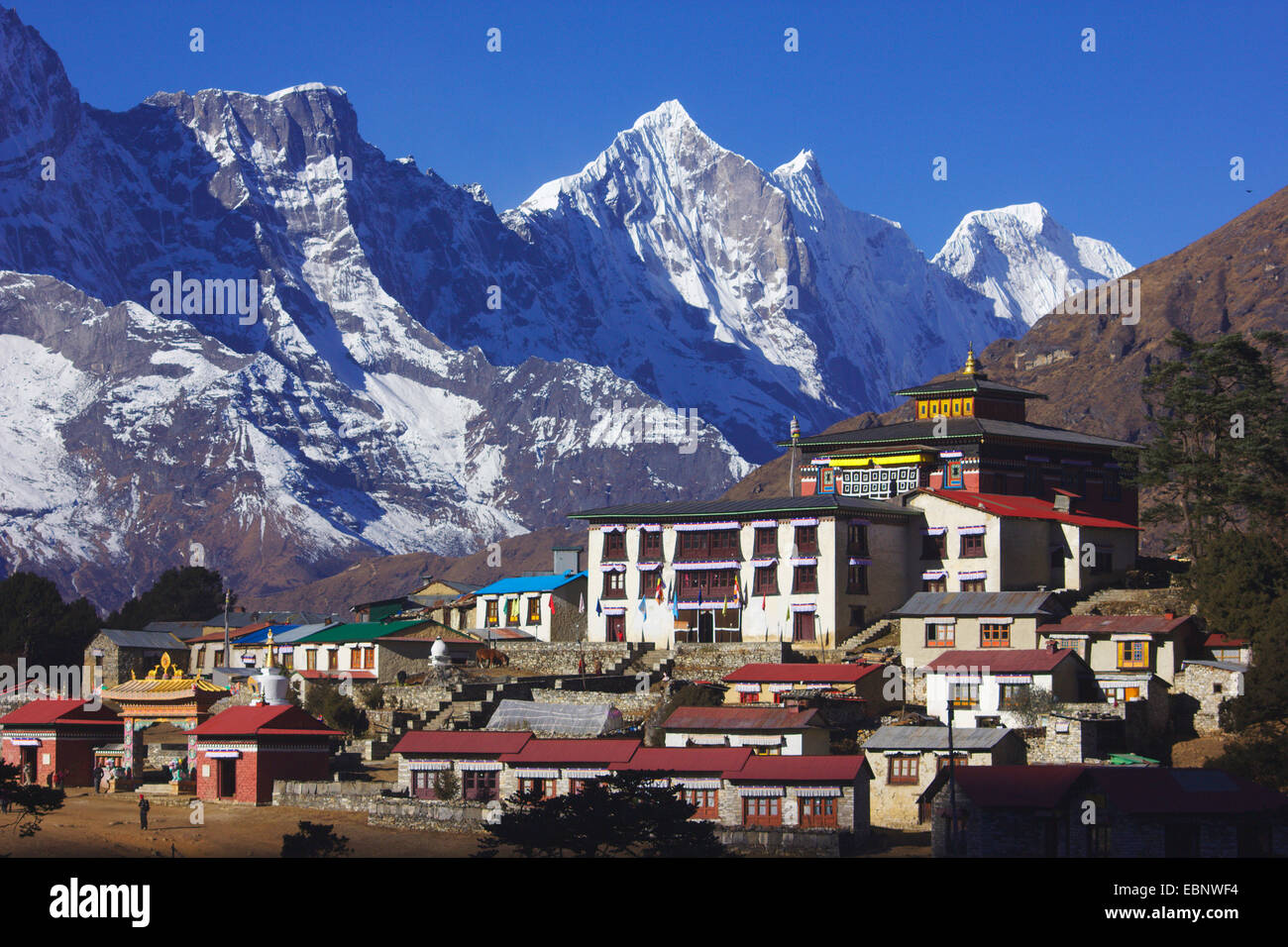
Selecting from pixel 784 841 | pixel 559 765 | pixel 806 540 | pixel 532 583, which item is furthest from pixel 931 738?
pixel 532 583

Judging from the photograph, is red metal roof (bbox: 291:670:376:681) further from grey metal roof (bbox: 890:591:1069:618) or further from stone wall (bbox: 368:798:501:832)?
grey metal roof (bbox: 890:591:1069:618)

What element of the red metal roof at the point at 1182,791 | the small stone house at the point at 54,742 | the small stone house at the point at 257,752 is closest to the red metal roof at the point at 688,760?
the red metal roof at the point at 1182,791

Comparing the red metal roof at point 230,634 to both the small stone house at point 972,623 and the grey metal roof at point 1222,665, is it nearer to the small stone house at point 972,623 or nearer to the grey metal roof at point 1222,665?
the small stone house at point 972,623

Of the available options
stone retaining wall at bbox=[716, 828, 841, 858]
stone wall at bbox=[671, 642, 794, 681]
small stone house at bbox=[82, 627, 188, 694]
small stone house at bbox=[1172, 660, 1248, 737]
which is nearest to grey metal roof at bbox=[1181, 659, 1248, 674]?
small stone house at bbox=[1172, 660, 1248, 737]

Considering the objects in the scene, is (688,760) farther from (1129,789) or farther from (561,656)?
(561,656)
